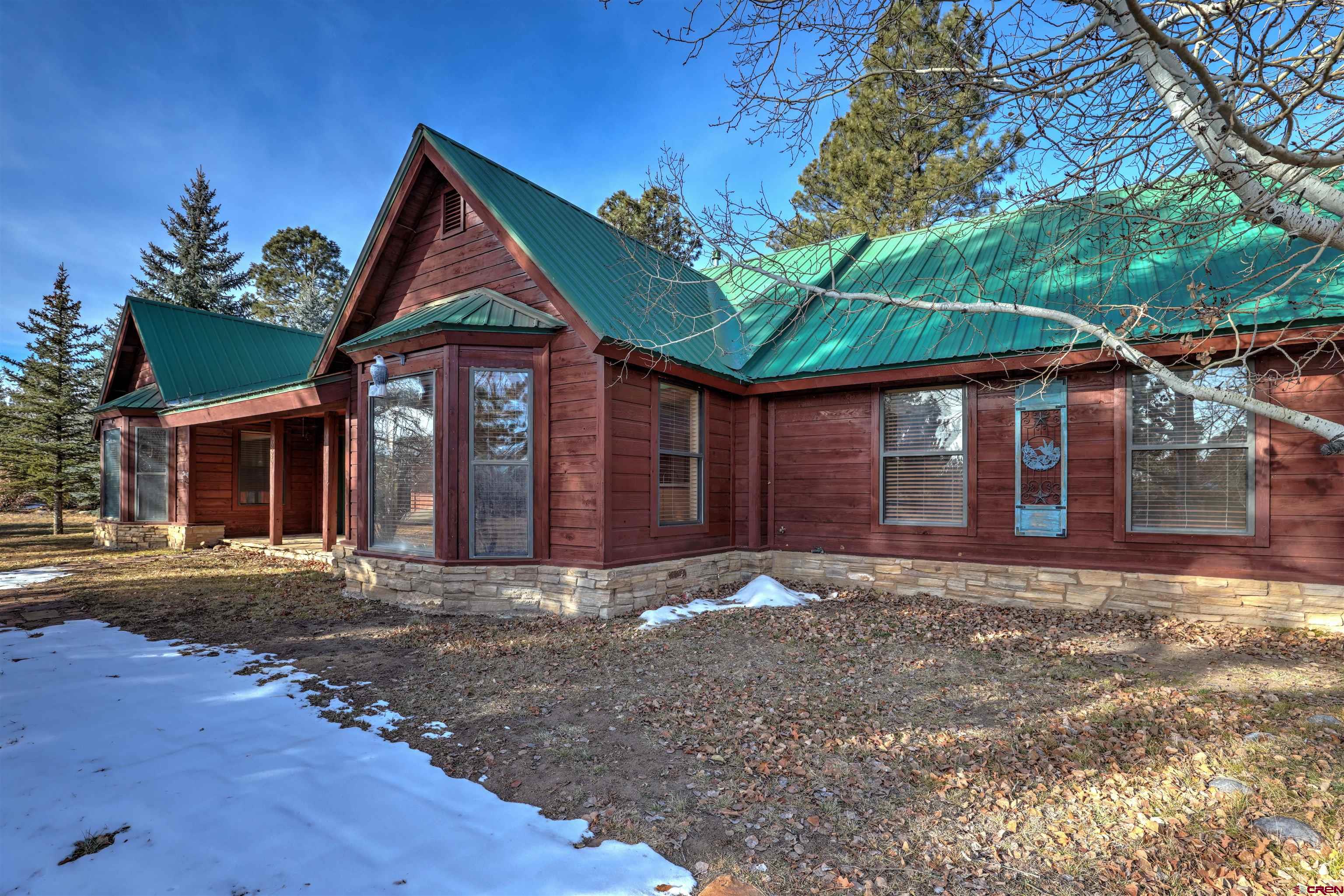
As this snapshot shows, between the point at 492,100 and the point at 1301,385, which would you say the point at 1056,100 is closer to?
the point at 1301,385

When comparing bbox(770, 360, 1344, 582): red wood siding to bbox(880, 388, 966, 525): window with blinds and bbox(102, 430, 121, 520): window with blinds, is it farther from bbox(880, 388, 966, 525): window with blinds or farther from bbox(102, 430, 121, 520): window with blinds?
bbox(102, 430, 121, 520): window with blinds

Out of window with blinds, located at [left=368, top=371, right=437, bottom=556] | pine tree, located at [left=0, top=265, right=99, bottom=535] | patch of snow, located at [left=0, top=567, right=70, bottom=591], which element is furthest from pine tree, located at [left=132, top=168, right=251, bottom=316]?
window with blinds, located at [left=368, top=371, right=437, bottom=556]

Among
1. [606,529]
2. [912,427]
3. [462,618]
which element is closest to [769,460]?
[912,427]

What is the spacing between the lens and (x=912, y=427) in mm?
8391

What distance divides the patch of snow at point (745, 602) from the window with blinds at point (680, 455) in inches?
43.7

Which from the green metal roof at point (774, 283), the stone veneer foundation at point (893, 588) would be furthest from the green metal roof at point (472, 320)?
the green metal roof at point (774, 283)

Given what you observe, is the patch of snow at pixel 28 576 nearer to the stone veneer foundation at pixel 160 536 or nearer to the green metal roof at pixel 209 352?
the stone veneer foundation at pixel 160 536

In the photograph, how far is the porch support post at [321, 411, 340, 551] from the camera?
1125cm

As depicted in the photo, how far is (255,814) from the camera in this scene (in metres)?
2.95

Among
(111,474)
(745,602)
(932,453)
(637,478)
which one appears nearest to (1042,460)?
(932,453)

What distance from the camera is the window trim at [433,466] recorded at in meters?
7.35

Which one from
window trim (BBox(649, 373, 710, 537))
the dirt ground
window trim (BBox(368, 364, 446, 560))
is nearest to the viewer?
the dirt ground

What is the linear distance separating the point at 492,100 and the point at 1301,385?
1271cm

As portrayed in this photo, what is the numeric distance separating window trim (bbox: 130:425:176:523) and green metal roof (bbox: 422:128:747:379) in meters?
10.9
